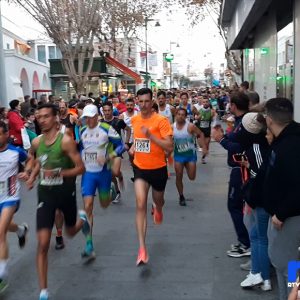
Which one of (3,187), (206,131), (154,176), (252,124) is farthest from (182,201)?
(206,131)

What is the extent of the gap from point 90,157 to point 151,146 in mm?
825

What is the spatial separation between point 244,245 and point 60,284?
82.9 inches

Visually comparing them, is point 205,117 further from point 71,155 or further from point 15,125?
point 71,155

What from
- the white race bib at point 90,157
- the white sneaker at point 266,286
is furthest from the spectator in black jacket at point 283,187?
the white race bib at point 90,157


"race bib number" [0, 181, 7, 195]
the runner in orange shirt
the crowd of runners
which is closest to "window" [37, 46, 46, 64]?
the crowd of runners

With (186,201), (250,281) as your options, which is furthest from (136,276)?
(186,201)

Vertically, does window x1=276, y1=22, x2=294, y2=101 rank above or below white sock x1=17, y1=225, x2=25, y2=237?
above

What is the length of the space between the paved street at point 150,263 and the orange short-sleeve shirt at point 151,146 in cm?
105

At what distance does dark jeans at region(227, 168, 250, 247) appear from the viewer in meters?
5.45

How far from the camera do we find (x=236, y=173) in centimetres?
543

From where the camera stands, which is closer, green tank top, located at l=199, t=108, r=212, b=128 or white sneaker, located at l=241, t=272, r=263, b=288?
white sneaker, located at l=241, t=272, r=263, b=288

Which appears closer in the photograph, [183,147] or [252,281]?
[252,281]

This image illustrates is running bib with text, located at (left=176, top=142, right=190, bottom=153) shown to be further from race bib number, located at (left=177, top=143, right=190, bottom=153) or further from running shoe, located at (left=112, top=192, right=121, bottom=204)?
running shoe, located at (left=112, top=192, right=121, bottom=204)

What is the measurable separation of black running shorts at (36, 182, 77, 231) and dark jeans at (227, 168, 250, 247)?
5.72 ft
